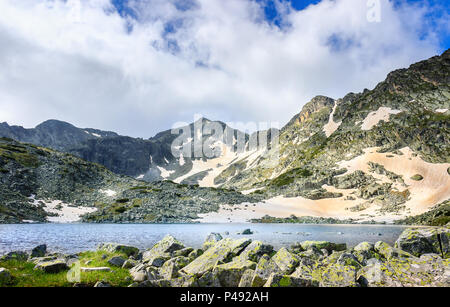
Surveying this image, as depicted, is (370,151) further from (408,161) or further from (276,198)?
(276,198)

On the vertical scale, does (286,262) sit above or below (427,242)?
below

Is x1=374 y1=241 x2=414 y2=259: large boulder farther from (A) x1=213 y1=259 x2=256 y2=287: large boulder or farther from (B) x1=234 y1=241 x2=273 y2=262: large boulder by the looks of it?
(A) x1=213 y1=259 x2=256 y2=287: large boulder

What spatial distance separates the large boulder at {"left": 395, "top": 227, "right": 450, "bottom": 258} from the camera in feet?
61.0

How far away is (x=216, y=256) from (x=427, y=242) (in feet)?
49.5

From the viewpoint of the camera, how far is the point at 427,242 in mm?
19281

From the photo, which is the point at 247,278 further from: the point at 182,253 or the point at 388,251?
the point at 388,251

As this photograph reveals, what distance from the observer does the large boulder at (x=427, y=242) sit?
1859 centimetres

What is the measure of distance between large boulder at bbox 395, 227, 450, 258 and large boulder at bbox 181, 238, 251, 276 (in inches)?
460

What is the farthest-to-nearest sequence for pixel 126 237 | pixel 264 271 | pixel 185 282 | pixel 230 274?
pixel 126 237
pixel 230 274
pixel 264 271
pixel 185 282

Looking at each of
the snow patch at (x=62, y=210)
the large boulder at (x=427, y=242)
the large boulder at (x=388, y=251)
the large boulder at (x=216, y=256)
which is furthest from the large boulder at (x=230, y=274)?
the snow patch at (x=62, y=210)

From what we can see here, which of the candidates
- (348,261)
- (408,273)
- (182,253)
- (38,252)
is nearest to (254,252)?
(348,261)

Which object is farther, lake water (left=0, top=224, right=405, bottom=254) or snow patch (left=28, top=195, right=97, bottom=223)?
snow patch (left=28, top=195, right=97, bottom=223)

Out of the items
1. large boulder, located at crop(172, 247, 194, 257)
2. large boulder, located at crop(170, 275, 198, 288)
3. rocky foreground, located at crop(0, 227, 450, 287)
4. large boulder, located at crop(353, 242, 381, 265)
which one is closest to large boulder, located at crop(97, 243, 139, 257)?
rocky foreground, located at crop(0, 227, 450, 287)

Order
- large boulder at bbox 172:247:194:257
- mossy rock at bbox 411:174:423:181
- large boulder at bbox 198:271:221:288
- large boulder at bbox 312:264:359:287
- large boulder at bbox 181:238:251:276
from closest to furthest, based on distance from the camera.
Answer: large boulder at bbox 312:264:359:287 < large boulder at bbox 198:271:221:288 < large boulder at bbox 181:238:251:276 < large boulder at bbox 172:247:194:257 < mossy rock at bbox 411:174:423:181
